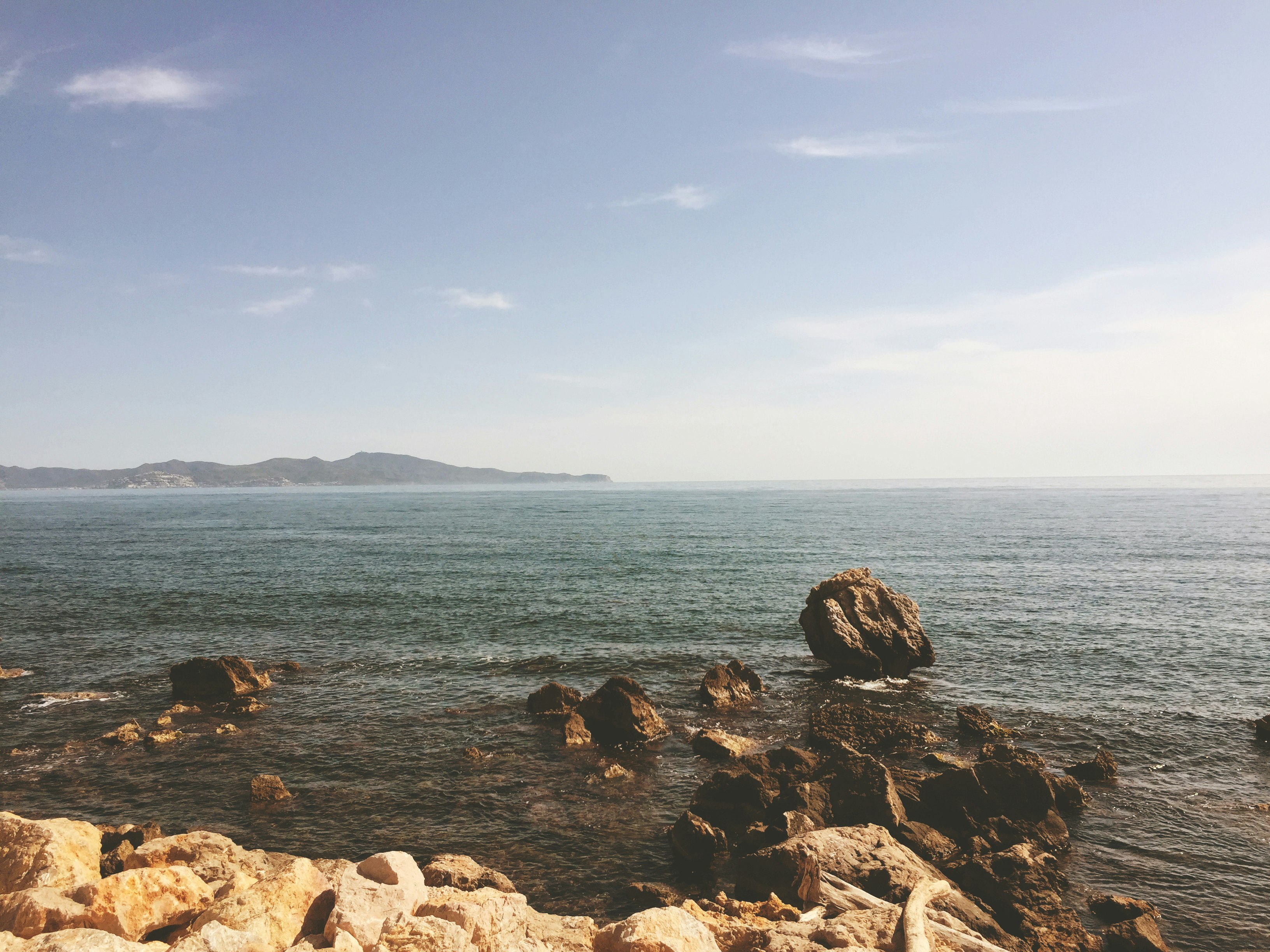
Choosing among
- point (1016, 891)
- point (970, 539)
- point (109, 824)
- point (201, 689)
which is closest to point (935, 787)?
point (1016, 891)

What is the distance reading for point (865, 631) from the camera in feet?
119

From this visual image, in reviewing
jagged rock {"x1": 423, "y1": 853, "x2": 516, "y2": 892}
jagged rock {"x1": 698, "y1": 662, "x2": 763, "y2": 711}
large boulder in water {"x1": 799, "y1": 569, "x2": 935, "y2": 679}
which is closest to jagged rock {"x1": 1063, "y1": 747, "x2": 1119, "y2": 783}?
large boulder in water {"x1": 799, "y1": 569, "x2": 935, "y2": 679}

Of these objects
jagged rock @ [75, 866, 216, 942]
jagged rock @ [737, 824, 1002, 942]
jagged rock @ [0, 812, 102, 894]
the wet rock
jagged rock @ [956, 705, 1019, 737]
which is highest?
jagged rock @ [75, 866, 216, 942]

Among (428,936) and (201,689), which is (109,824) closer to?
(201,689)

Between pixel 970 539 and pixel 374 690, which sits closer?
pixel 374 690

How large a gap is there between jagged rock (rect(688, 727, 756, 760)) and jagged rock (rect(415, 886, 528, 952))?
44.5 ft

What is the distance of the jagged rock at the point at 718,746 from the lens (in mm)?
25719

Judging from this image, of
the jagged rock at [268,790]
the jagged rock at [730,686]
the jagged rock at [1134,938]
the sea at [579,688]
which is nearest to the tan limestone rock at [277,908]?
the sea at [579,688]

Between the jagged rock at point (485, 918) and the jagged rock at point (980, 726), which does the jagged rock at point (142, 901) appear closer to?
the jagged rock at point (485, 918)

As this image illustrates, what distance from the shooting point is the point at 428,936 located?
10.9 metres

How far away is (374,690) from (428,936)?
2449 cm

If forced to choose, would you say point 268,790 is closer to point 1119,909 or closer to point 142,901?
point 142,901

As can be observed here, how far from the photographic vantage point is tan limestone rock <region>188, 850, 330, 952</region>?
11.4 meters

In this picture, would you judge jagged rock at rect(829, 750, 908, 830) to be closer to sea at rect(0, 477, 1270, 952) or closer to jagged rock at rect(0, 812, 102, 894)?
sea at rect(0, 477, 1270, 952)
